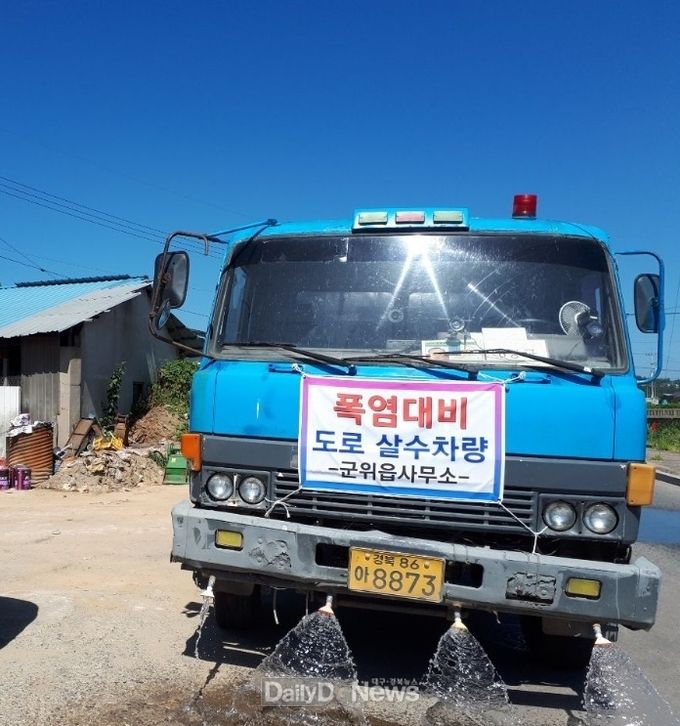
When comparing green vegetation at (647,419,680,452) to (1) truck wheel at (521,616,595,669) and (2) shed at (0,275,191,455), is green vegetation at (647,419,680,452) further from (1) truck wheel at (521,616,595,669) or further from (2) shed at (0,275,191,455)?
(1) truck wheel at (521,616,595,669)

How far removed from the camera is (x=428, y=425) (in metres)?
3.45

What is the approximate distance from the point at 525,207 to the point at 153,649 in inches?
142

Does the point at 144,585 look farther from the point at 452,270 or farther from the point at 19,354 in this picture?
the point at 19,354

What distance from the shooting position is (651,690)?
12.3ft

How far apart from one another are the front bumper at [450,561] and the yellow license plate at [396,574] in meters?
0.04

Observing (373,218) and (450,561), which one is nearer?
(450,561)

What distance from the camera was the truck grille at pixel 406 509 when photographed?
336 cm

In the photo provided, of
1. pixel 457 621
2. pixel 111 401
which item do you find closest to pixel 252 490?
pixel 457 621

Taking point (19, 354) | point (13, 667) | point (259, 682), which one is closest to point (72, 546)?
point (13, 667)

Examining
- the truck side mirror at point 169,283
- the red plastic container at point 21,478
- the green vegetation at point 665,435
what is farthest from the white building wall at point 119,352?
the green vegetation at point 665,435

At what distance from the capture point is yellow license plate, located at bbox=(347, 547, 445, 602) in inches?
128

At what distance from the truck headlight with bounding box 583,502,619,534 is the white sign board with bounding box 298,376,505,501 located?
43 centimetres

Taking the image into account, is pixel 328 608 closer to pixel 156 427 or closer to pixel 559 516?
pixel 559 516

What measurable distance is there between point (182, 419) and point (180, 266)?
12.1 m
